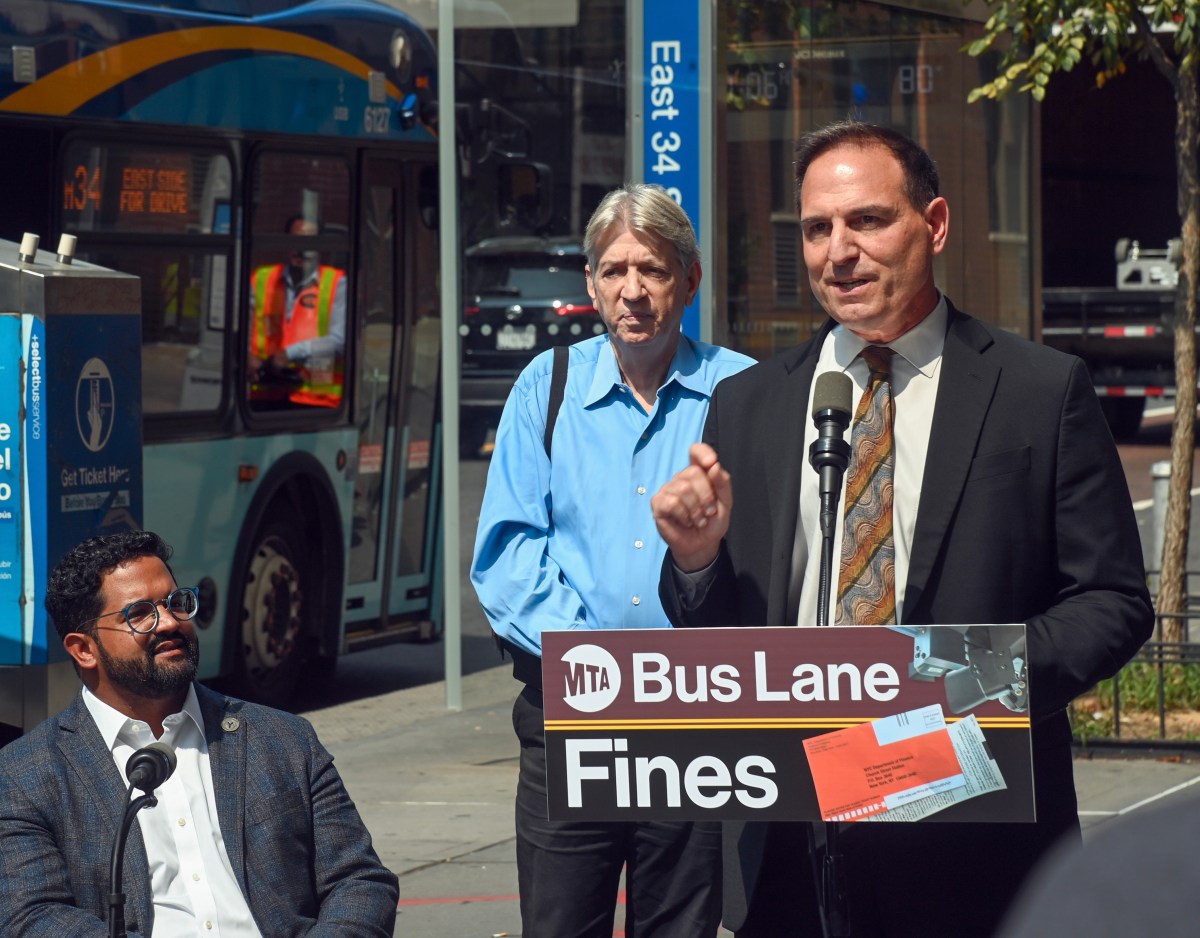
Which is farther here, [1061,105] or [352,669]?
[1061,105]

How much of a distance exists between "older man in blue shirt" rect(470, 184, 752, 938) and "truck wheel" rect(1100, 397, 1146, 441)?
22.2m

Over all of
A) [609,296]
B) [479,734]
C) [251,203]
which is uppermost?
[251,203]

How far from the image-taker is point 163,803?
3.48 metres

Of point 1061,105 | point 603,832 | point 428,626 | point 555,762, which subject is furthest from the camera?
point 1061,105

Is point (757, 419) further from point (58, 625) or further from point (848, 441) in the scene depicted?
point (58, 625)

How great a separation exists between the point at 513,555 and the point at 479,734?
18.7ft

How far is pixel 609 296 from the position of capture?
3.81 m

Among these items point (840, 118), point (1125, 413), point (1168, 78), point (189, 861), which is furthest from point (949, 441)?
point (1125, 413)

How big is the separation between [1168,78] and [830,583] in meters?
6.94

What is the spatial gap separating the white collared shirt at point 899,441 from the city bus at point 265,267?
240 inches

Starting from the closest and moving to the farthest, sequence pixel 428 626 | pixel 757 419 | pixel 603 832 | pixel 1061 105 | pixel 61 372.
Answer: pixel 757 419, pixel 603 832, pixel 61 372, pixel 428 626, pixel 1061 105

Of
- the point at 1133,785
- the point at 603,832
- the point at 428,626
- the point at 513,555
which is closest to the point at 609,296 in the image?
the point at 513,555

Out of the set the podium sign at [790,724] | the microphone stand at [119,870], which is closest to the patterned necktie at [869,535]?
the podium sign at [790,724]

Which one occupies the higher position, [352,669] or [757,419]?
[757,419]
